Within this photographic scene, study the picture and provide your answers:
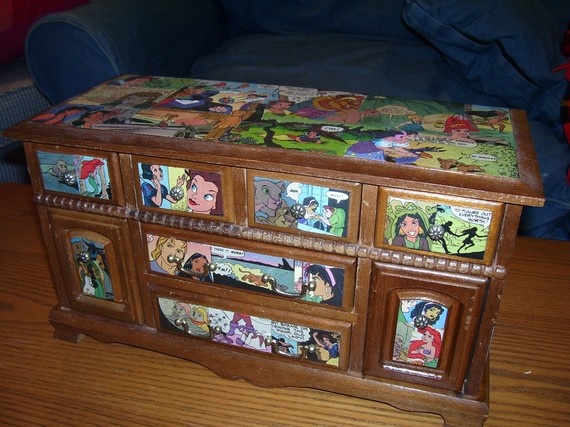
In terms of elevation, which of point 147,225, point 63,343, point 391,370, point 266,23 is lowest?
point 63,343

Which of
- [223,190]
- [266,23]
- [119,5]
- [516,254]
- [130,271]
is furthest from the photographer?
[266,23]

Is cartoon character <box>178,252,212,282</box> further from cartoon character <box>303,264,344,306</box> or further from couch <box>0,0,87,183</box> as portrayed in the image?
couch <box>0,0,87,183</box>

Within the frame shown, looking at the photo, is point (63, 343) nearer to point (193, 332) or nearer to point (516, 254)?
point (193, 332)

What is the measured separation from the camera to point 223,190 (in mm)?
884

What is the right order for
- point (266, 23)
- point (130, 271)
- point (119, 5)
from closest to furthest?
point (130, 271), point (119, 5), point (266, 23)

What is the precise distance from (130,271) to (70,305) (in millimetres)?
185

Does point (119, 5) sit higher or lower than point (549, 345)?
higher

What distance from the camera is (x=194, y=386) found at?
105 cm

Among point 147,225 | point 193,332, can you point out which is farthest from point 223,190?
point 193,332

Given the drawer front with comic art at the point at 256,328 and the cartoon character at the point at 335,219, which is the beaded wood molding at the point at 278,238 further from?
the drawer front with comic art at the point at 256,328

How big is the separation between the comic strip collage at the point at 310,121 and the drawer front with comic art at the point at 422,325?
0.58 feet

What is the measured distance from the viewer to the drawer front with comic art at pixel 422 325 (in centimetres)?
85

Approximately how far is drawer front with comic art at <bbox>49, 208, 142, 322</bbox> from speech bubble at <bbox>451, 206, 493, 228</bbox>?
55 cm

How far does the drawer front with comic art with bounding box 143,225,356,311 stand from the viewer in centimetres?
90
